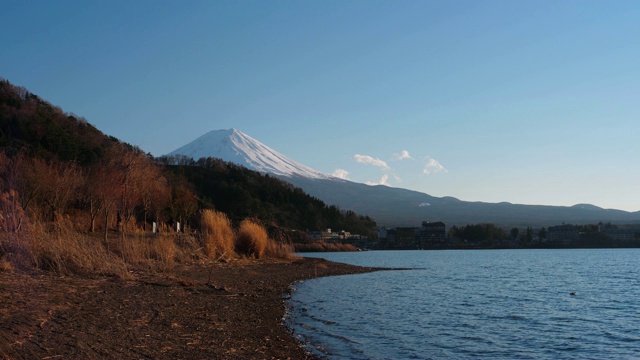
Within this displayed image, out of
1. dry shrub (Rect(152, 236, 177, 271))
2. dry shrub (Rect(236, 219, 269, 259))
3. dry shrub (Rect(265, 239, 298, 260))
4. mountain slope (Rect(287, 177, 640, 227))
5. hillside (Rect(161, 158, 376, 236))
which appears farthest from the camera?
mountain slope (Rect(287, 177, 640, 227))

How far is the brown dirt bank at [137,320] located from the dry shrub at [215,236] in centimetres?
930

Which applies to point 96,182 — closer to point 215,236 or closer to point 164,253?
point 215,236

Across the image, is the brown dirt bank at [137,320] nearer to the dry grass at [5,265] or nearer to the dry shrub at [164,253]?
the dry grass at [5,265]

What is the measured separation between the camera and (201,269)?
1977 centimetres

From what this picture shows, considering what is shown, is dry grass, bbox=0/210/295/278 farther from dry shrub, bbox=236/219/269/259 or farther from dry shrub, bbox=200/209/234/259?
dry shrub, bbox=236/219/269/259

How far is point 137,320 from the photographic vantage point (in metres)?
8.92

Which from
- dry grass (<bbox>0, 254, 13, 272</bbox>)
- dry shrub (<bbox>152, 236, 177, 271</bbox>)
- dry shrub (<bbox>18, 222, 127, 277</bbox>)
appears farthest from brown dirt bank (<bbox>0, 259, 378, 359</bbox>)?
dry shrub (<bbox>152, 236, 177, 271</bbox>)

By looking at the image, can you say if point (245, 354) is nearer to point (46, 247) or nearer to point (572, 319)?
point (46, 247)

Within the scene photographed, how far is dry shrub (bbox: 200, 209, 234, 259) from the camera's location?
2428 cm

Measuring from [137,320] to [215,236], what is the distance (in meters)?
16.1

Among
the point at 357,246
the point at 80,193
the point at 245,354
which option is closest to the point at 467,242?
the point at 357,246

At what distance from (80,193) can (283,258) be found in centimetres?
1111

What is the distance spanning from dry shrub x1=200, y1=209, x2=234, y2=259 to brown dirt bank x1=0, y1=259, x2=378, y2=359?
9.30m

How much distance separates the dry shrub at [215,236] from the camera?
24.3 m
